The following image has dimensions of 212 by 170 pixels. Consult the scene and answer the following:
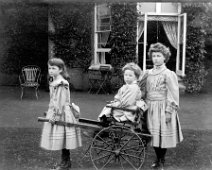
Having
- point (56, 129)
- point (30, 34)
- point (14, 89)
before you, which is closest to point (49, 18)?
point (30, 34)

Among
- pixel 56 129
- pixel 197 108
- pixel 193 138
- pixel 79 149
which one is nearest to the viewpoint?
pixel 56 129

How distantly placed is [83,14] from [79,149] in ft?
20.5

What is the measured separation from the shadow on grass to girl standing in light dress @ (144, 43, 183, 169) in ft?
1.53

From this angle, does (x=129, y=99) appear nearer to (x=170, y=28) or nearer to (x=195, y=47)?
(x=195, y=47)

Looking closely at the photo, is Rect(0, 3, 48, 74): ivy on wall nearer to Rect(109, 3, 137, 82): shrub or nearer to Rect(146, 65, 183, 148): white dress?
Rect(109, 3, 137, 82): shrub

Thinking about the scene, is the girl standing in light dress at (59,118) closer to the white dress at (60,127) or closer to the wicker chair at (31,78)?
the white dress at (60,127)

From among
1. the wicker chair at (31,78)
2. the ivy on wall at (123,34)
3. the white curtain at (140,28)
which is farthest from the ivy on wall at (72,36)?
the white curtain at (140,28)

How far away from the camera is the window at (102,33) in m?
10.4

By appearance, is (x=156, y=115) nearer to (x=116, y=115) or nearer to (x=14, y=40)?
(x=116, y=115)

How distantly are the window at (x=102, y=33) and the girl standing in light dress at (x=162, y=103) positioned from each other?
6412 millimetres

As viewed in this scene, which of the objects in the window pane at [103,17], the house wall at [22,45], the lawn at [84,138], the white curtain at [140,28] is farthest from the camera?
the white curtain at [140,28]

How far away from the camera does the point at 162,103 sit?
423 cm

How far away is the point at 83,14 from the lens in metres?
10.4

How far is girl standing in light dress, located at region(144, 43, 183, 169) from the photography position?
417 cm
